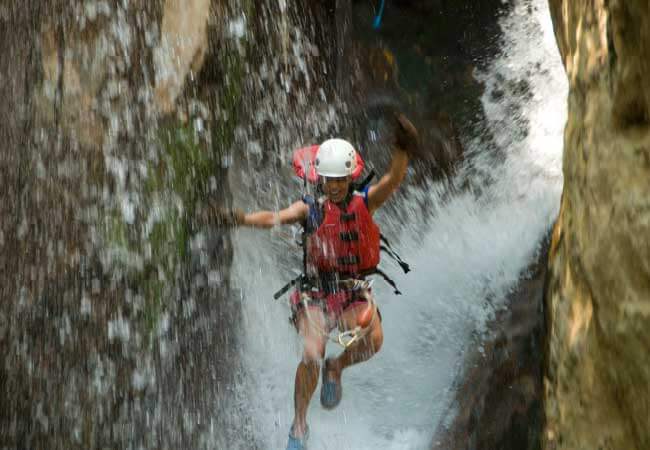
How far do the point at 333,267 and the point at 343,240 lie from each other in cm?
17

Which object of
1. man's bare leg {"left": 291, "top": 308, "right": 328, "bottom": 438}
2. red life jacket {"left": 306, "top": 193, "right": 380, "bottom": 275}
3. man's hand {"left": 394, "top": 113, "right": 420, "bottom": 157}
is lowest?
man's bare leg {"left": 291, "top": 308, "right": 328, "bottom": 438}

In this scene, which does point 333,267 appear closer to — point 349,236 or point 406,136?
point 349,236

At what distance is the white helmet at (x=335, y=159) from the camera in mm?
4195

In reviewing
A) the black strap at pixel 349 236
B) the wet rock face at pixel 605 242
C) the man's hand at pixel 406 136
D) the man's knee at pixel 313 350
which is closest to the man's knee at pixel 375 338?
the man's knee at pixel 313 350

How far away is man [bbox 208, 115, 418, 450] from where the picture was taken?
4.27 metres

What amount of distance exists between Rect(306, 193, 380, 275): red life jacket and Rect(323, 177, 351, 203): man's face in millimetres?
42

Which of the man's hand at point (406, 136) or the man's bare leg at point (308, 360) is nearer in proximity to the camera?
the man's hand at point (406, 136)

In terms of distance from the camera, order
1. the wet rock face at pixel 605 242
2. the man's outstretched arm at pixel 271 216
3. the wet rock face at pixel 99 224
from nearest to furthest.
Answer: the wet rock face at pixel 605 242 → the man's outstretched arm at pixel 271 216 → the wet rock face at pixel 99 224

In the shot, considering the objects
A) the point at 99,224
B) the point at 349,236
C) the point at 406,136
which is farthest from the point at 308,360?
the point at 99,224

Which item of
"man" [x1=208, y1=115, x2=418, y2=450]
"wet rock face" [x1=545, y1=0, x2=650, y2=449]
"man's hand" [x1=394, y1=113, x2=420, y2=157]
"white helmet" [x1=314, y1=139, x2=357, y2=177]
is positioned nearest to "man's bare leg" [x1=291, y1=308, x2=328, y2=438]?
"man" [x1=208, y1=115, x2=418, y2=450]

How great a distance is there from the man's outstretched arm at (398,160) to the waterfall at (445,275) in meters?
1.51

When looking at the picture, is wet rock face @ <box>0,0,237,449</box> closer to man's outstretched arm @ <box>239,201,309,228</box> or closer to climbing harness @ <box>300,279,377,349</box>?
man's outstretched arm @ <box>239,201,309,228</box>

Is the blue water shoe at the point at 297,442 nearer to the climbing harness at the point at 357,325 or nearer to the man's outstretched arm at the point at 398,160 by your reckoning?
the climbing harness at the point at 357,325

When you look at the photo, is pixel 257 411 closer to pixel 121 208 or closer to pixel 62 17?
pixel 121 208
